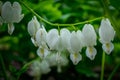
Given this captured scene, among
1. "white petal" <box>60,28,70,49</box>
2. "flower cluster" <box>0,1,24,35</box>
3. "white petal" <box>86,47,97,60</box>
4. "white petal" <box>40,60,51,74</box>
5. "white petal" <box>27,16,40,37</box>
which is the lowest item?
"white petal" <box>40,60,51,74</box>

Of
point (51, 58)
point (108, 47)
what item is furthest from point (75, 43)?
point (51, 58)

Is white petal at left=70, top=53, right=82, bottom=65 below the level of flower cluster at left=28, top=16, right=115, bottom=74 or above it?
below

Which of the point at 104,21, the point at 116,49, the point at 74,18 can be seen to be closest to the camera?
the point at 104,21

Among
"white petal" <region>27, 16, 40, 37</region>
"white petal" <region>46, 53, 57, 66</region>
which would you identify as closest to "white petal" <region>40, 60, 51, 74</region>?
"white petal" <region>46, 53, 57, 66</region>

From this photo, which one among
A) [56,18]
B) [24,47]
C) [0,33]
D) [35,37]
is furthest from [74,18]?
[35,37]

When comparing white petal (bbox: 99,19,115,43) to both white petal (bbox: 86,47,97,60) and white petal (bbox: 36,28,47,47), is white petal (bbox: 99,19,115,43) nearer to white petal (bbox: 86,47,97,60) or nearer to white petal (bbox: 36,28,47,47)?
white petal (bbox: 86,47,97,60)

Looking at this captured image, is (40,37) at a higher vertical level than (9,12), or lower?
lower

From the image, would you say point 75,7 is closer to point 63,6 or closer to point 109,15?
point 63,6

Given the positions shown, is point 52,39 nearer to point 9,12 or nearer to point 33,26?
point 33,26

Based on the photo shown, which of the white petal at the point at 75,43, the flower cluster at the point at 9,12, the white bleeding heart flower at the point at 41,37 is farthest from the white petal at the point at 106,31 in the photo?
the flower cluster at the point at 9,12

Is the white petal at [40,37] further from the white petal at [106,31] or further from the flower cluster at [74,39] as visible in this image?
the white petal at [106,31]

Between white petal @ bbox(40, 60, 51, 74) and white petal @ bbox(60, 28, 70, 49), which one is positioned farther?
white petal @ bbox(40, 60, 51, 74)
